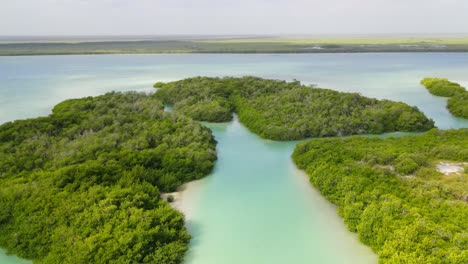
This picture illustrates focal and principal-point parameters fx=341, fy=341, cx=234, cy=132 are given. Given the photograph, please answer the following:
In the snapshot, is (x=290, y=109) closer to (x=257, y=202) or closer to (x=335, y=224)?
(x=257, y=202)

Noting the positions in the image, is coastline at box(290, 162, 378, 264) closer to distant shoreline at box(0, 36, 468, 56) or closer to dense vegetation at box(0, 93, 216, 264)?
dense vegetation at box(0, 93, 216, 264)

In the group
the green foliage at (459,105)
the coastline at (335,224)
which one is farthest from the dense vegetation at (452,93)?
the coastline at (335,224)

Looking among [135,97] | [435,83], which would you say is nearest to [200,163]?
[135,97]

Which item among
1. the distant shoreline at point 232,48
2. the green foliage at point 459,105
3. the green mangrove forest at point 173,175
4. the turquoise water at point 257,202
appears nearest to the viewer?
the green mangrove forest at point 173,175

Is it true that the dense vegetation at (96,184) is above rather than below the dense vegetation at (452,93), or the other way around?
below

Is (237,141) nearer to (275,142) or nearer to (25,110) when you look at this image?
(275,142)

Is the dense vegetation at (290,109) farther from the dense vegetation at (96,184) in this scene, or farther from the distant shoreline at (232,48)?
the distant shoreline at (232,48)

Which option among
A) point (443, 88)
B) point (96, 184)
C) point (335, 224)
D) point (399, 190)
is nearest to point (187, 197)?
point (96, 184)
